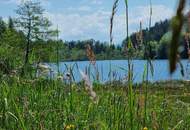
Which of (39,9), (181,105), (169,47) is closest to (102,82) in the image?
(181,105)

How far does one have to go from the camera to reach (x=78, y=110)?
3.99 metres

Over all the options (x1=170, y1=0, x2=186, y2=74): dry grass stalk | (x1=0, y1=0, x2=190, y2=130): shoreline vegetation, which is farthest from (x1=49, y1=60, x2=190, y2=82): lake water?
(x1=170, y1=0, x2=186, y2=74): dry grass stalk

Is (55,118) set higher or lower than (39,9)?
lower

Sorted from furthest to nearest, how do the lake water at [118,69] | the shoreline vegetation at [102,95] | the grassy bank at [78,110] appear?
the lake water at [118,69], the grassy bank at [78,110], the shoreline vegetation at [102,95]

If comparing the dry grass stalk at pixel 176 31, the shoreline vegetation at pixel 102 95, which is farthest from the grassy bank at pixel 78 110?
the dry grass stalk at pixel 176 31

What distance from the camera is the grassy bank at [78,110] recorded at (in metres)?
2.98

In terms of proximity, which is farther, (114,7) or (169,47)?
(114,7)

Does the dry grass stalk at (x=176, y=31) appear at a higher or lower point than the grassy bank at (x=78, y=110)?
higher

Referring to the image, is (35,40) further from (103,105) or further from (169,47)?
(169,47)

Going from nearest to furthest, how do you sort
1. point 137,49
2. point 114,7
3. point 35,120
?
point 114,7
point 137,49
point 35,120

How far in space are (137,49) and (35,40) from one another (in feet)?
191

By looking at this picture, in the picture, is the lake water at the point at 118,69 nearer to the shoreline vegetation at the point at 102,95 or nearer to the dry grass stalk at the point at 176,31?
the shoreline vegetation at the point at 102,95

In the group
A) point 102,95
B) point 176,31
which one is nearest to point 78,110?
point 102,95

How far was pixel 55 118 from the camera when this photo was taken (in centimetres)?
368
